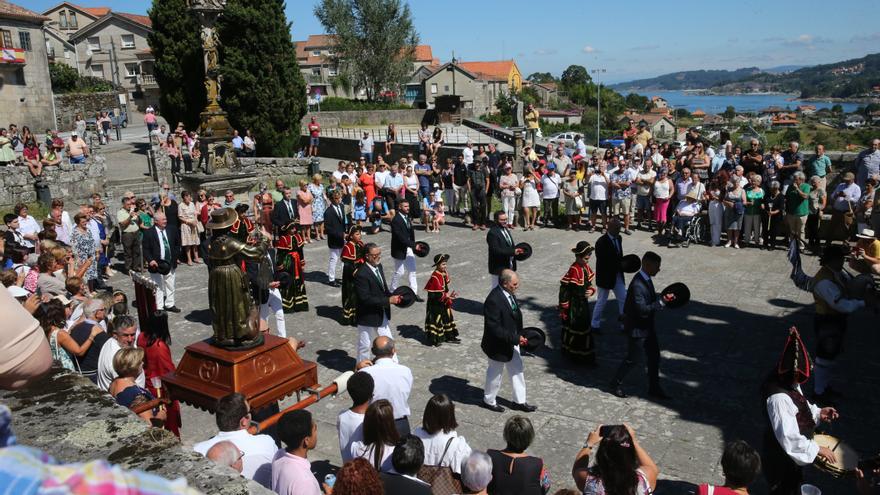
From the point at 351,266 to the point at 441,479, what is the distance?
618 centimetres

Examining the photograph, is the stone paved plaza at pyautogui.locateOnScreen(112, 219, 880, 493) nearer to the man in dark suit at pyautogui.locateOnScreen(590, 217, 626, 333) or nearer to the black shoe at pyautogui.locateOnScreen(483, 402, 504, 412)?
the black shoe at pyautogui.locateOnScreen(483, 402, 504, 412)

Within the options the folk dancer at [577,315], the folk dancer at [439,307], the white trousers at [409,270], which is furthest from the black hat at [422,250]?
the folk dancer at [577,315]

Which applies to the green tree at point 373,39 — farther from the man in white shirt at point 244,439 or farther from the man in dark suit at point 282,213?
the man in white shirt at point 244,439

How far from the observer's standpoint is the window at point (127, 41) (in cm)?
6209

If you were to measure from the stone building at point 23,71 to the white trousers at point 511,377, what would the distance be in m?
39.9

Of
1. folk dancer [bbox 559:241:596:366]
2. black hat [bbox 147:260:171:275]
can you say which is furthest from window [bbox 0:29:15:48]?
folk dancer [bbox 559:241:596:366]

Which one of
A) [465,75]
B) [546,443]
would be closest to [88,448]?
[546,443]

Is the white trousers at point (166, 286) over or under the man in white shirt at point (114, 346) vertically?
under

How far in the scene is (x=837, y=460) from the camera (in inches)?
212

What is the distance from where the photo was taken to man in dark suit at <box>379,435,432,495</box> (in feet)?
14.3

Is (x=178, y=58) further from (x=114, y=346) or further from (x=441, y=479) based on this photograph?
(x=441, y=479)

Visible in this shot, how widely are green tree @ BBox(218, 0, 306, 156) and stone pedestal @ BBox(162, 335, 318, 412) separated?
77.5ft

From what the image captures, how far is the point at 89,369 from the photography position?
7109mm

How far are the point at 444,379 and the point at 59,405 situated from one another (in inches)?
246
